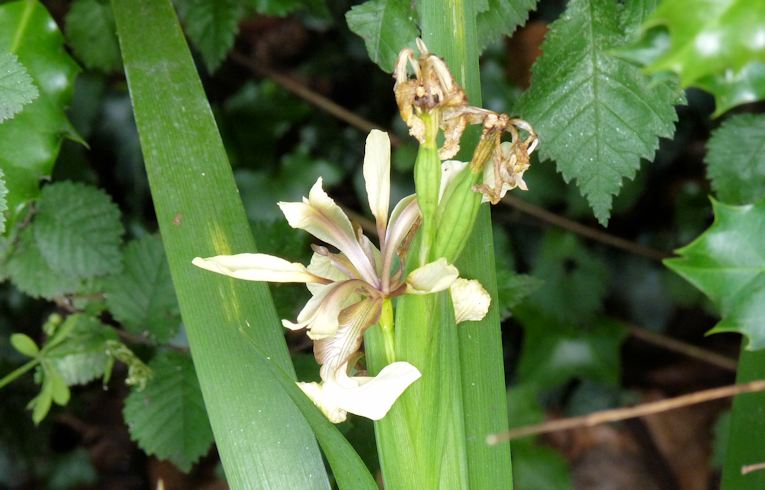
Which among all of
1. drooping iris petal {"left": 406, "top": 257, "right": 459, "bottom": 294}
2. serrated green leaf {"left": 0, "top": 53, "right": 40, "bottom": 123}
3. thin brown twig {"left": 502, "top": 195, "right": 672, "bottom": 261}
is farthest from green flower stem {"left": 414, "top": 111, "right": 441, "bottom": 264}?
thin brown twig {"left": 502, "top": 195, "right": 672, "bottom": 261}

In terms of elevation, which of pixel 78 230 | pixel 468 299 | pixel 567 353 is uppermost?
pixel 468 299

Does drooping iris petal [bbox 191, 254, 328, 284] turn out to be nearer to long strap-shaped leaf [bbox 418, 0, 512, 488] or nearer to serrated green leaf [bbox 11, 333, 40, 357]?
long strap-shaped leaf [bbox 418, 0, 512, 488]

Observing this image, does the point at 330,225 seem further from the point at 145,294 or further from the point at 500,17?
the point at 145,294

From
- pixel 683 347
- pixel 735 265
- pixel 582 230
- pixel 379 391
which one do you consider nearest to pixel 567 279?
pixel 582 230

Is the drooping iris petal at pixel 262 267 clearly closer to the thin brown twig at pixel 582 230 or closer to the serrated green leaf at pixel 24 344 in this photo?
the serrated green leaf at pixel 24 344

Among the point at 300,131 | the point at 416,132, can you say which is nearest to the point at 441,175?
the point at 416,132

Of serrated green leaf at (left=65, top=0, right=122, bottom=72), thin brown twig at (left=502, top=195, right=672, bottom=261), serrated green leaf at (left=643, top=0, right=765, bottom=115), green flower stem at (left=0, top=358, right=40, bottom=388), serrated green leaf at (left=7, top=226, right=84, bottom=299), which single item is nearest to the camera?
serrated green leaf at (left=643, top=0, right=765, bottom=115)
